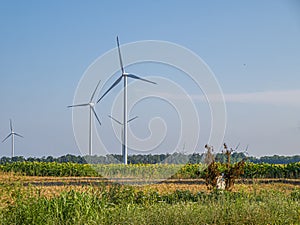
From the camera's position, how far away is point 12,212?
7.89 meters

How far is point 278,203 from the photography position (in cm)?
883

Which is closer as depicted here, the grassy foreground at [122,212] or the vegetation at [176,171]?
the grassy foreground at [122,212]

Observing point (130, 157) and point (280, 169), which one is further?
point (130, 157)

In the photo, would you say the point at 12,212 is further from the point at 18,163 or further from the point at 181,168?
the point at 18,163

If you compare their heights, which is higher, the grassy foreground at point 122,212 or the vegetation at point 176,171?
the vegetation at point 176,171

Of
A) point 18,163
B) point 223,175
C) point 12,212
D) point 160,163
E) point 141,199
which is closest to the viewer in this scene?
point 12,212

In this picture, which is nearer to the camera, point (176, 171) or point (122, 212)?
point (122, 212)

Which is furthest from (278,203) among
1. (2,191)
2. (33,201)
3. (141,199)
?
(2,191)

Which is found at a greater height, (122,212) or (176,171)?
(176,171)

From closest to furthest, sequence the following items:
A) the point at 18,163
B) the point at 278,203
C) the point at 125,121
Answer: the point at 278,203 < the point at 125,121 < the point at 18,163

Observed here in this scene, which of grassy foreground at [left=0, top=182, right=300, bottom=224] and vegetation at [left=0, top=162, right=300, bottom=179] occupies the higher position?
vegetation at [left=0, top=162, right=300, bottom=179]

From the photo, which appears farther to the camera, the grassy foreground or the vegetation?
the vegetation

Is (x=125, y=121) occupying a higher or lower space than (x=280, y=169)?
higher

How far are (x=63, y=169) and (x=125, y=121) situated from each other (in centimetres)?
553
